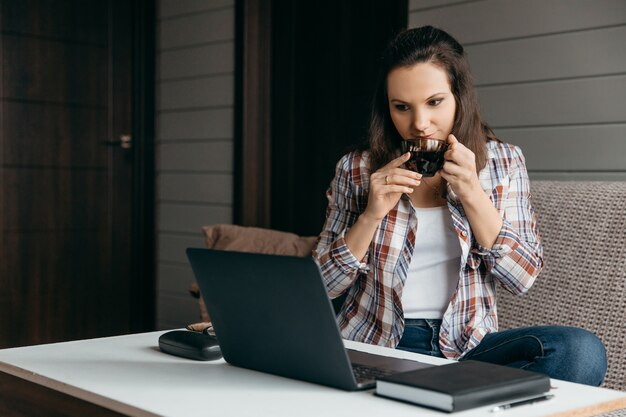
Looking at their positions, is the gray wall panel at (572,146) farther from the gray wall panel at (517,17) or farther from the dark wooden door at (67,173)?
the dark wooden door at (67,173)

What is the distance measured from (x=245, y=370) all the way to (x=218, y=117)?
2658 mm

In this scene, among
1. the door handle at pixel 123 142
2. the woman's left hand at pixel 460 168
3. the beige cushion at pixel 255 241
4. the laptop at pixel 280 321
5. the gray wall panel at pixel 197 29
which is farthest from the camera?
the door handle at pixel 123 142

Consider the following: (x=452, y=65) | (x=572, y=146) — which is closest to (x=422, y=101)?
(x=452, y=65)

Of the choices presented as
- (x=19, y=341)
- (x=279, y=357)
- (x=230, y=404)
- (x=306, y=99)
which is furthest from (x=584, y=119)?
(x=19, y=341)

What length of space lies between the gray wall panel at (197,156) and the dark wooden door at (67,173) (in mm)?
198

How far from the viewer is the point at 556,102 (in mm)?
2570

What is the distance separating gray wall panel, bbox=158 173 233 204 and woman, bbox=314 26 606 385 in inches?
69.7

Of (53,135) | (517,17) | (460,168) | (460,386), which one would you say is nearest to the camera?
(460,386)

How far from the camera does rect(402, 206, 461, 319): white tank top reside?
1.97 meters

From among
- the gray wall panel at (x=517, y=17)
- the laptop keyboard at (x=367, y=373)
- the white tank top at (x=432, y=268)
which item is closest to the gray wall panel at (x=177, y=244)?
the gray wall panel at (x=517, y=17)

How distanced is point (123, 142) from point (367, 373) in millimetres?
3209

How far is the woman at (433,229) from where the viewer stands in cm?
189

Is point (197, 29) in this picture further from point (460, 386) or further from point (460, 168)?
point (460, 386)

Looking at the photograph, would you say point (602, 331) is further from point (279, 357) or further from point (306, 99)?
point (306, 99)
